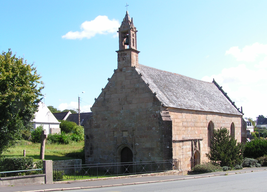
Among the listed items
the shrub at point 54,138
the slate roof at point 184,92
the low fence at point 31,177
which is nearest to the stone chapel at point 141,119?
the slate roof at point 184,92

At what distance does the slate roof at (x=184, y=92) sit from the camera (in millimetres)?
27031

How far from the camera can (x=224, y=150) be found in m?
28.6

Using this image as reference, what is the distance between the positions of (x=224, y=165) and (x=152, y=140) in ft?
27.3

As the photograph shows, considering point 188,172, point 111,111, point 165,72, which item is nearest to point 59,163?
point 111,111

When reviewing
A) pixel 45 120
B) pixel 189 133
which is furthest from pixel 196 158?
pixel 45 120

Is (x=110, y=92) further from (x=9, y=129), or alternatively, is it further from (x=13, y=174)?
(x=13, y=174)

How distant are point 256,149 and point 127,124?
17160mm

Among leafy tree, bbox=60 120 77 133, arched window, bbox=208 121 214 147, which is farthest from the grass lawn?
arched window, bbox=208 121 214 147

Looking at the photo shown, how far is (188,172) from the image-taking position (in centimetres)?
2588

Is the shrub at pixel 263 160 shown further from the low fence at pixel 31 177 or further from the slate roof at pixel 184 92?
the low fence at pixel 31 177

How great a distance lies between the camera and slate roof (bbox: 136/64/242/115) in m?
27.0

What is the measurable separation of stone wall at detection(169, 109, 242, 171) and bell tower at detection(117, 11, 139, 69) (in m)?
5.91

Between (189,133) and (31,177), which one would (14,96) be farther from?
(189,133)

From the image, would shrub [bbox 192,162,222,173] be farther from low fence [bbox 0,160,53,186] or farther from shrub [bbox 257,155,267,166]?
low fence [bbox 0,160,53,186]
